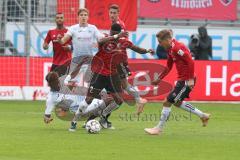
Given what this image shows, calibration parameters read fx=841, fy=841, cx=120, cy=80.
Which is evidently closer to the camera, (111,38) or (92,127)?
(92,127)

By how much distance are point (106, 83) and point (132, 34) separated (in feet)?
39.2

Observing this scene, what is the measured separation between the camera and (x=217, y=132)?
56.1ft

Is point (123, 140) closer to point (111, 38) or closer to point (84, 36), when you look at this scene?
point (111, 38)

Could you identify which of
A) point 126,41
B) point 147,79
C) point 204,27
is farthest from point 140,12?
point 126,41

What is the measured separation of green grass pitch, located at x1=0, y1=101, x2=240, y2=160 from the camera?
516 inches

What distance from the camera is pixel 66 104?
1867 cm

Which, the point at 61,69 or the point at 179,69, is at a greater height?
the point at 179,69

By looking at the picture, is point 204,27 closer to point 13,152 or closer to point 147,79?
point 147,79

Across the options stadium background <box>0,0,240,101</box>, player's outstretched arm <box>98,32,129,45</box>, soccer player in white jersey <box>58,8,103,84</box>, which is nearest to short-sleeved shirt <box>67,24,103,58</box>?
soccer player in white jersey <box>58,8,103,84</box>

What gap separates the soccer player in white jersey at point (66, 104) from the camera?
1741cm

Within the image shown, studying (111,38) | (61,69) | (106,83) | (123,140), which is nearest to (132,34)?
(61,69)

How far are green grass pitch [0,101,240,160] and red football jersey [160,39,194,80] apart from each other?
1193mm

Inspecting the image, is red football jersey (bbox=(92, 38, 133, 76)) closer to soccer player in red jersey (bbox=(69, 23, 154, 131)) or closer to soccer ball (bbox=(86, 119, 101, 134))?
soccer player in red jersey (bbox=(69, 23, 154, 131))

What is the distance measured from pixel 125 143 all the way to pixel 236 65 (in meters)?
12.6
